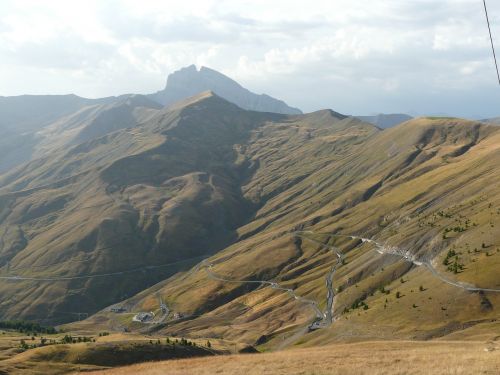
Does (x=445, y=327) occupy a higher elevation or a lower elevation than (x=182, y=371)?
lower

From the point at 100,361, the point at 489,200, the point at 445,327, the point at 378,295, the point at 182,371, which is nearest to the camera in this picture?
the point at 182,371

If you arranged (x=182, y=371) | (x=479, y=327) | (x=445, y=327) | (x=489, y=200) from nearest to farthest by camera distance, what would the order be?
(x=182, y=371)
(x=479, y=327)
(x=445, y=327)
(x=489, y=200)

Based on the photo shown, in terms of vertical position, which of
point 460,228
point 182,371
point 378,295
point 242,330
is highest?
point 182,371

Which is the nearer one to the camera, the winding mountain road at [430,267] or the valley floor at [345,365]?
the valley floor at [345,365]

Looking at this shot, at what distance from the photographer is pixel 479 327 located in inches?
4001

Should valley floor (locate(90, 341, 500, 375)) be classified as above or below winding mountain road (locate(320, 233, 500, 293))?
above

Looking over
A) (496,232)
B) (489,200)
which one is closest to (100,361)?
(496,232)

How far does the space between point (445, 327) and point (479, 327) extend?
1094 cm

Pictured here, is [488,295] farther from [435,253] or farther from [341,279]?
[341,279]

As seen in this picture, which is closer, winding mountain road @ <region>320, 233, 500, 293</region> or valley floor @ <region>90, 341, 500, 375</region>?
valley floor @ <region>90, 341, 500, 375</region>

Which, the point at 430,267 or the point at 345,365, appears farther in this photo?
the point at 430,267

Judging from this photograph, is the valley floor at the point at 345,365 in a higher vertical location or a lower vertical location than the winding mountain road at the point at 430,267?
higher

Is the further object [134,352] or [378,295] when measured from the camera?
[378,295]

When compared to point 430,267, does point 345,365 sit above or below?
above
